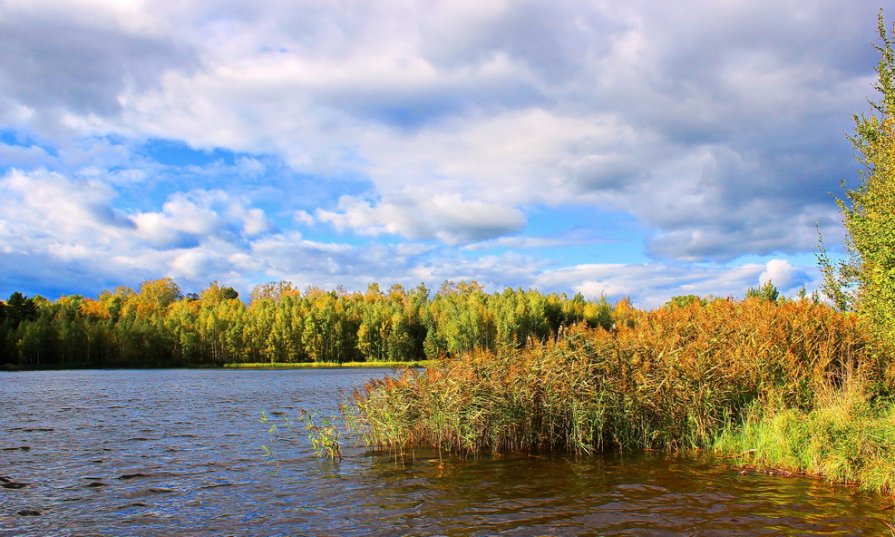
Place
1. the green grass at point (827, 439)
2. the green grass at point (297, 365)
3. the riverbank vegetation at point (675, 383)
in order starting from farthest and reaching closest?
1. the green grass at point (297, 365)
2. the riverbank vegetation at point (675, 383)
3. the green grass at point (827, 439)

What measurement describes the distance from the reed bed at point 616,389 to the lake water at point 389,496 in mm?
1018

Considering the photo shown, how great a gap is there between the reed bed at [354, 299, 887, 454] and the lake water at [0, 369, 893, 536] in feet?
3.34

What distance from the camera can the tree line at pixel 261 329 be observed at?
117938 millimetres

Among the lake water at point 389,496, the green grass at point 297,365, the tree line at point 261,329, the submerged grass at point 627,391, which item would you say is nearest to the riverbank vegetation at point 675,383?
the submerged grass at point 627,391

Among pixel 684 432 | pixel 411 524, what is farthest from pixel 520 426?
pixel 411 524

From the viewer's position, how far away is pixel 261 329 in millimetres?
135000

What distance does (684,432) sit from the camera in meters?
19.8

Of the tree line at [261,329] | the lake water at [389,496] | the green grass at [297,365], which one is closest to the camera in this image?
the lake water at [389,496]

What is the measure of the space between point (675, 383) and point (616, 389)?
182cm

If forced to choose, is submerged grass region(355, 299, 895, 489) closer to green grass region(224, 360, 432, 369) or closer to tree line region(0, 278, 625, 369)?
tree line region(0, 278, 625, 369)

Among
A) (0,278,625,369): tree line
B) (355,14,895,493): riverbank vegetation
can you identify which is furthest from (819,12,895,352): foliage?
(0,278,625,369): tree line

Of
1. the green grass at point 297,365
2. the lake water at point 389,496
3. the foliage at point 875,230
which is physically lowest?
the green grass at point 297,365

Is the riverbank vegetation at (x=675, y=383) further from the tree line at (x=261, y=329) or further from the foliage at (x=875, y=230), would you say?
the tree line at (x=261, y=329)

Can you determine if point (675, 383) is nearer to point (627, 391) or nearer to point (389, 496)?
point (627, 391)
